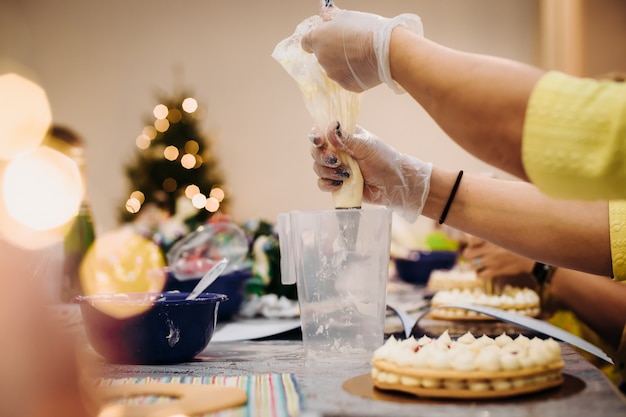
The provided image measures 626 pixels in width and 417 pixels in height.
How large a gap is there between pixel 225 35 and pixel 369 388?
5511mm

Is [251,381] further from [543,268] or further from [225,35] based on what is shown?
[225,35]

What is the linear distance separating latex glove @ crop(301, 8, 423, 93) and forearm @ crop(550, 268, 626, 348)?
83cm

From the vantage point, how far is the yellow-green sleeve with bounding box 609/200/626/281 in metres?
1.26

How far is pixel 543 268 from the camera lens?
181 centimetres

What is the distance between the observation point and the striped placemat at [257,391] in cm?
69

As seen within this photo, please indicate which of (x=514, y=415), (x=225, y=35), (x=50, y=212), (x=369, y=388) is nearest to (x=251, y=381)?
(x=369, y=388)

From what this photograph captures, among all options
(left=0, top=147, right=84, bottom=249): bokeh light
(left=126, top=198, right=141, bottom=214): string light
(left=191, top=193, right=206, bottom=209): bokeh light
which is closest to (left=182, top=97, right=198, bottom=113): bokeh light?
(left=191, top=193, right=206, bottom=209): bokeh light

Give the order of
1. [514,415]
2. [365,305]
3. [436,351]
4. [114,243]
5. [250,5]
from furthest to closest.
Answer: [250,5] < [114,243] < [365,305] < [436,351] < [514,415]

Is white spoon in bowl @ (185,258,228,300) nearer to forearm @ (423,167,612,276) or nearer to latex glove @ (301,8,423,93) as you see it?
latex glove @ (301,8,423,93)

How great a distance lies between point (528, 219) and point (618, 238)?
7.0 inches

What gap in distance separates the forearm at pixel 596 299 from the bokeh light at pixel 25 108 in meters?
4.11

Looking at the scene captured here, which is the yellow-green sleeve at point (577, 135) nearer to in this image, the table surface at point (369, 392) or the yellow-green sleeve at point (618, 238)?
the table surface at point (369, 392)

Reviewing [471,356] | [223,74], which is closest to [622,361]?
[471,356]

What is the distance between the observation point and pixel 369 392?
2.50ft
